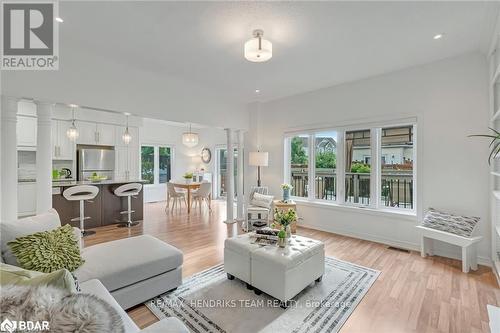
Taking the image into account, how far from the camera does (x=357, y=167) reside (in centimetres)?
438

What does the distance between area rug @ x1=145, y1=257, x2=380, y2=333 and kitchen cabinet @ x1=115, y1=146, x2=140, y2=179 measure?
17.0 feet

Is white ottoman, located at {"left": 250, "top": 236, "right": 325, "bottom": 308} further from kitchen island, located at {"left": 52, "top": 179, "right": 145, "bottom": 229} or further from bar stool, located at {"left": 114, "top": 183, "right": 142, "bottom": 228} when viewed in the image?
kitchen island, located at {"left": 52, "top": 179, "right": 145, "bottom": 229}

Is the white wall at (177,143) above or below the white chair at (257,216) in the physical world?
above

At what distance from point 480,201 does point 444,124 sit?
3.82 feet

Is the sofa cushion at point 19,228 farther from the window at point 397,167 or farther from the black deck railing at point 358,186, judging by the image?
the window at point 397,167

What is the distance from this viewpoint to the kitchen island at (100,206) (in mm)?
4398

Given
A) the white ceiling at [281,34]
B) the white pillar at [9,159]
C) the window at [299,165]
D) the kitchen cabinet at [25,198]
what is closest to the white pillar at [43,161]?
the white pillar at [9,159]

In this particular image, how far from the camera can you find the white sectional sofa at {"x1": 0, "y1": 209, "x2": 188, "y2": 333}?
1.80 meters

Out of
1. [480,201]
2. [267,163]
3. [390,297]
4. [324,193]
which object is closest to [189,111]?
[267,163]

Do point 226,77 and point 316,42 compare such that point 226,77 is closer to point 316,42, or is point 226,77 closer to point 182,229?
point 316,42

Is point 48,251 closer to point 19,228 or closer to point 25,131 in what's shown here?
point 19,228

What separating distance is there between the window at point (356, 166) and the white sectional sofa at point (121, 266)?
11.4 feet

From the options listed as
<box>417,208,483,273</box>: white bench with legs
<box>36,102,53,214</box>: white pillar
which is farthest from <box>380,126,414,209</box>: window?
<box>36,102,53,214</box>: white pillar

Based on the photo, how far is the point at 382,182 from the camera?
4129 mm
